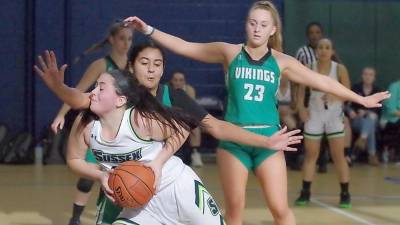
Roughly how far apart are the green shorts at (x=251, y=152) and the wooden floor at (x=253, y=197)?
8.68 feet

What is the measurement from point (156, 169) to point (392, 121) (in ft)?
33.4

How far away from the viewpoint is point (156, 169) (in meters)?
6.07

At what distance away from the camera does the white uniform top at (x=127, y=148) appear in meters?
6.14

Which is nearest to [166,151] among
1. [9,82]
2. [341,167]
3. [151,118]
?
[151,118]

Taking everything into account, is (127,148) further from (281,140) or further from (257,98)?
(257,98)

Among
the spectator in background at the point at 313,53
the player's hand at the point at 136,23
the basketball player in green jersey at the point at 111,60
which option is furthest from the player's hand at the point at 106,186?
the spectator in background at the point at 313,53

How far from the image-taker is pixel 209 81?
53.7ft

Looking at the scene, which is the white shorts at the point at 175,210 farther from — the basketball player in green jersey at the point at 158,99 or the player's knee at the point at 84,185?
the player's knee at the point at 84,185

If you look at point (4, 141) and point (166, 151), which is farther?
point (4, 141)

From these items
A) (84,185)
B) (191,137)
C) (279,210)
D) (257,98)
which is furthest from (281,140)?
(191,137)

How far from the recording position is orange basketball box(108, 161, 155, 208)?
5.93m

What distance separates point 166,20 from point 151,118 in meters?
10.2

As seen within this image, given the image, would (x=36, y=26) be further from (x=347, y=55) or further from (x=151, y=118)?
(x=151, y=118)

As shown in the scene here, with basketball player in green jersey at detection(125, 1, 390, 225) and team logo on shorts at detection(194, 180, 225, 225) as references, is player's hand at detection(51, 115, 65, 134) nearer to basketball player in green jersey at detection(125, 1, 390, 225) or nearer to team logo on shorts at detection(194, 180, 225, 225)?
basketball player in green jersey at detection(125, 1, 390, 225)
